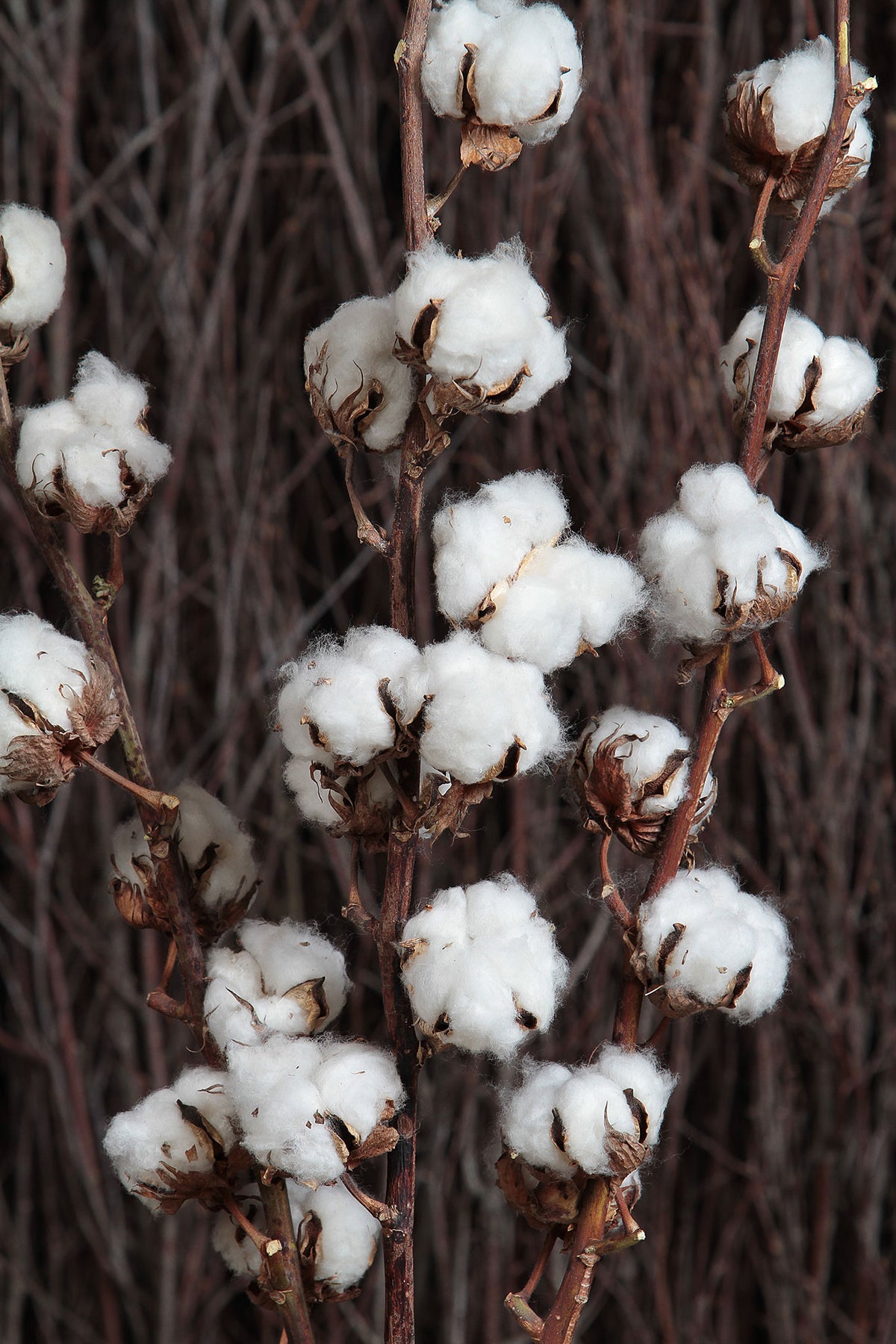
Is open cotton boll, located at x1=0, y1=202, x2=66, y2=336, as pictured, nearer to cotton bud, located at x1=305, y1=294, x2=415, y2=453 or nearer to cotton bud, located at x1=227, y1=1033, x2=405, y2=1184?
cotton bud, located at x1=305, y1=294, x2=415, y2=453

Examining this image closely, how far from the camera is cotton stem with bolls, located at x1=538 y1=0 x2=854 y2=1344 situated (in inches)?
12.2

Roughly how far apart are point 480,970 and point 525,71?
0.70 feet

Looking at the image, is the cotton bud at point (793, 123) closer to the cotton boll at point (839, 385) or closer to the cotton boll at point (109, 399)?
the cotton boll at point (839, 385)

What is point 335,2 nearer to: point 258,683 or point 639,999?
point 258,683

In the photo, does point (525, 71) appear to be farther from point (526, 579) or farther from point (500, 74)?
point (526, 579)

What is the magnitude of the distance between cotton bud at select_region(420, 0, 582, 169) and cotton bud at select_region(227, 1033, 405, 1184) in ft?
0.75

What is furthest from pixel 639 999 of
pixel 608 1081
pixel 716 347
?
pixel 716 347

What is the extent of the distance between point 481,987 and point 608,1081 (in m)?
0.05

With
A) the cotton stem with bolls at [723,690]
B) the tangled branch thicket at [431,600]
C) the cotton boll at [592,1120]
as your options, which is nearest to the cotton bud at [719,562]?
the cotton stem with bolls at [723,690]

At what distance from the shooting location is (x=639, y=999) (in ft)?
1.10

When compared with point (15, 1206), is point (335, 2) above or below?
above

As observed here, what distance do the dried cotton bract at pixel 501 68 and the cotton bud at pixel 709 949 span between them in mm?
195

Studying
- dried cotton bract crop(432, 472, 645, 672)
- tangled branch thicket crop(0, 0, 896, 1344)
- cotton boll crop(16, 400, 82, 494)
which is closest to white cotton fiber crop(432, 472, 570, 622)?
dried cotton bract crop(432, 472, 645, 672)

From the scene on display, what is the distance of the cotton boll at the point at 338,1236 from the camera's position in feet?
1.18
